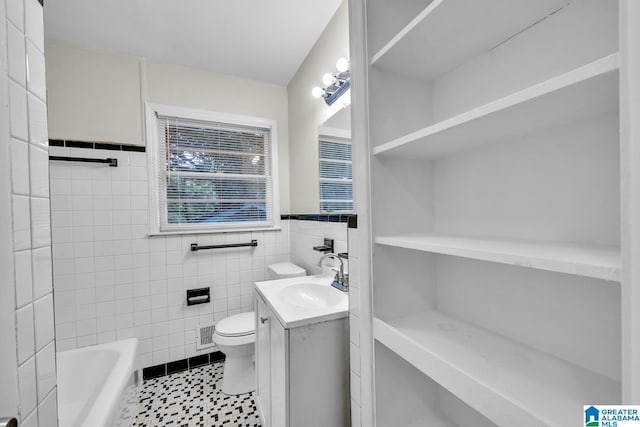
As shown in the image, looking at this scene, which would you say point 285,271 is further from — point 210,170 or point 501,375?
point 501,375

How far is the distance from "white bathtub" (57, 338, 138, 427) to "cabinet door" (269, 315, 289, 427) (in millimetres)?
700

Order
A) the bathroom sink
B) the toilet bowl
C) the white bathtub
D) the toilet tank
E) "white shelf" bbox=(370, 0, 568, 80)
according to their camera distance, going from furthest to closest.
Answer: the toilet tank → the toilet bowl → the bathroom sink → the white bathtub → "white shelf" bbox=(370, 0, 568, 80)

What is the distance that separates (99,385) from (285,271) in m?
1.33

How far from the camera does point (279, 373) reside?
111cm

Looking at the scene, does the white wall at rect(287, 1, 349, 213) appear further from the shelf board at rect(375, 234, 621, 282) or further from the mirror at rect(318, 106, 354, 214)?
the shelf board at rect(375, 234, 621, 282)

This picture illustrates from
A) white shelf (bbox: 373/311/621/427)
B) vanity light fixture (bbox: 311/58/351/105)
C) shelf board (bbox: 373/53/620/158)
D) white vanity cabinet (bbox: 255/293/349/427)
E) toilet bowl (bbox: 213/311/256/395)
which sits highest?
vanity light fixture (bbox: 311/58/351/105)

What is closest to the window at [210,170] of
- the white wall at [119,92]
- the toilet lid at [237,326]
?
the white wall at [119,92]

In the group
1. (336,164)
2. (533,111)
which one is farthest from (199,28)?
(533,111)

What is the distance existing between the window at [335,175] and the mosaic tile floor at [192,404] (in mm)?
1420

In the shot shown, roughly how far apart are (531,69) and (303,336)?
1.12 meters

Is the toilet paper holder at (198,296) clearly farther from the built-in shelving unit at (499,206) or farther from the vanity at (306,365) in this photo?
the built-in shelving unit at (499,206)

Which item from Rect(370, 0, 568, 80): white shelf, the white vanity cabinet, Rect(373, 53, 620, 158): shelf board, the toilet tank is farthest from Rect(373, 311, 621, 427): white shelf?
the toilet tank

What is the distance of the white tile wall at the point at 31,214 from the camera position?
479 mm

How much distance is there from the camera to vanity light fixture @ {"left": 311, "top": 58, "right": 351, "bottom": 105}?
1.47 m
